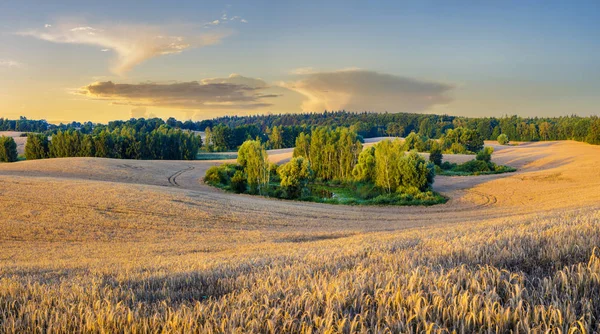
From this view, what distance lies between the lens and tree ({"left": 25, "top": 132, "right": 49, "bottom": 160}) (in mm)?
115000

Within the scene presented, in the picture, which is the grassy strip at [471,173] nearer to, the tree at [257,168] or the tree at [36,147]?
the tree at [257,168]

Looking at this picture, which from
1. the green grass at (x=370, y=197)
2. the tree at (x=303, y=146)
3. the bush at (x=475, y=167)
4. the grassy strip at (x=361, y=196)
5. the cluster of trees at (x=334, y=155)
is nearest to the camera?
the green grass at (x=370, y=197)

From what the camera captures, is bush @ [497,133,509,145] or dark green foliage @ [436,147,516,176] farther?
bush @ [497,133,509,145]

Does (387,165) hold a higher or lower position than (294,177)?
higher

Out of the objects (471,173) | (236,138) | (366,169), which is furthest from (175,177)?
(236,138)

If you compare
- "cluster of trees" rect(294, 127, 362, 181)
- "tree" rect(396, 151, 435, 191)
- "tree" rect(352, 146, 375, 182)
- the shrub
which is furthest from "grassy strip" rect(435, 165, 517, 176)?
the shrub

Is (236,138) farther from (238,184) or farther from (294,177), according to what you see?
(294,177)

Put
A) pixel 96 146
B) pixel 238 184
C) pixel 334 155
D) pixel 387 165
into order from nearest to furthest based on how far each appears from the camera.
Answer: pixel 387 165 < pixel 238 184 < pixel 334 155 < pixel 96 146

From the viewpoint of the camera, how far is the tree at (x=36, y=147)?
115m

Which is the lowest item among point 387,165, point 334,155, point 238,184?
point 238,184

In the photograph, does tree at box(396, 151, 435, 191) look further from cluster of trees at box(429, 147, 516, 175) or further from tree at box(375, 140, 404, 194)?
cluster of trees at box(429, 147, 516, 175)

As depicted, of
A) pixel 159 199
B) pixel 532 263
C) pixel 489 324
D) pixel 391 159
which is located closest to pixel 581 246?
pixel 532 263

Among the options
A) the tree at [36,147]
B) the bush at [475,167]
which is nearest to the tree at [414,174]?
the bush at [475,167]

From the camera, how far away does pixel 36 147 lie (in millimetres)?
115000
